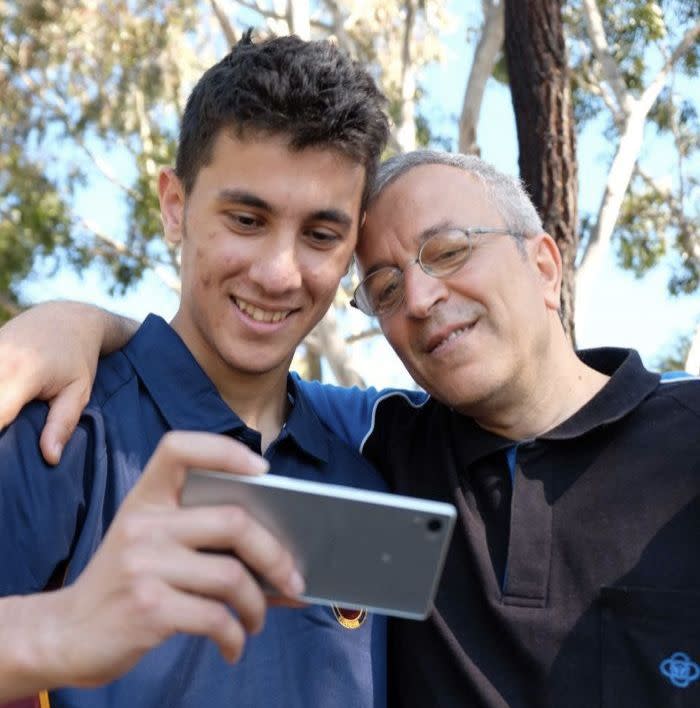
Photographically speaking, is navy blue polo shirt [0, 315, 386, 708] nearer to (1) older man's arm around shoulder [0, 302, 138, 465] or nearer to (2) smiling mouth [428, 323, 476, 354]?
(1) older man's arm around shoulder [0, 302, 138, 465]

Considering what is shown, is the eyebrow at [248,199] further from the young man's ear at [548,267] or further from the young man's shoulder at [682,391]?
the young man's shoulder at [682,391]

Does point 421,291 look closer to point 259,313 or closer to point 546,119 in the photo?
point 259,313

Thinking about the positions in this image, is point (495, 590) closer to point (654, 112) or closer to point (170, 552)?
point (170, 552)

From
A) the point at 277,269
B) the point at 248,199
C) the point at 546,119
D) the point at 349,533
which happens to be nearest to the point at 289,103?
the point at 248,199

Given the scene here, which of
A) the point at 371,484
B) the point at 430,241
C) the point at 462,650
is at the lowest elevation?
the point at 462,650

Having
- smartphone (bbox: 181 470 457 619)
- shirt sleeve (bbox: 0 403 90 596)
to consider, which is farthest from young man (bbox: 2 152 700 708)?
smartphone (bbox: 181 470 457 619)

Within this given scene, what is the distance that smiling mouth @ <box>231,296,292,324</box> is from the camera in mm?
2775

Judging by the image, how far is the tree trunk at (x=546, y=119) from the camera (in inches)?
252

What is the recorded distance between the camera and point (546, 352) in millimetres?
3119

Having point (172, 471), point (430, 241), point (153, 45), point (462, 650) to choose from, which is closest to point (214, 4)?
point (153, 45)

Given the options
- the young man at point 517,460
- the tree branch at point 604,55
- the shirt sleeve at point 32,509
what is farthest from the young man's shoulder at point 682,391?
the tree branch at point 604,55

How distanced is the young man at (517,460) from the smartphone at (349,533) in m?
1.21

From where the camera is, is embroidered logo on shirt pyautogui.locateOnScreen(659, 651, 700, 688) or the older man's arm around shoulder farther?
embroidered logo on shirt pyautogui.locateOnScreen(659, 651, 700, 688)

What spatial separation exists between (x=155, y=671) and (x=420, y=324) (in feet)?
3.91
